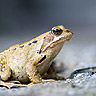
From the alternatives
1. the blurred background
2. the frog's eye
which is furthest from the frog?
the blurred background

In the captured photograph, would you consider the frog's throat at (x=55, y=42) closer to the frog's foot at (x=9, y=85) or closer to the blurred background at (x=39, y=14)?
the frog's foot at (x=9, y=85)

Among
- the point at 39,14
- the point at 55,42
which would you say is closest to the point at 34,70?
the point at 55,42

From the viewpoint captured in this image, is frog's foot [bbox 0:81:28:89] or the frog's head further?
the frog's head

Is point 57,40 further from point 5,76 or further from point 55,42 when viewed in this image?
point 5,76

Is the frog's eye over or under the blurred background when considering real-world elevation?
under

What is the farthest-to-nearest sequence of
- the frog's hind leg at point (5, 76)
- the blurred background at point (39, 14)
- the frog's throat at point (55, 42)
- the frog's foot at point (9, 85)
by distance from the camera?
1. the blurred background at point (39, 14)
2. the frog's throat at point (55, 42)
3. the frog's hind leg at point (5, 76)
4. the frog's foot at point (9, 85)

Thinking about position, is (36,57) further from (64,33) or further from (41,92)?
(41,92)

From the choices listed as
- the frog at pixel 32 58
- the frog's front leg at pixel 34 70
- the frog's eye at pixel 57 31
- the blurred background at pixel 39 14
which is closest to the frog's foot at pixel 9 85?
the frog at pixel 32 58

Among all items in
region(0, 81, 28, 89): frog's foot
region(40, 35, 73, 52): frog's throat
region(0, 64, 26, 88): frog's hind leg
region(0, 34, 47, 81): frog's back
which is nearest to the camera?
region(0, 81, 28, 89): frog's foot

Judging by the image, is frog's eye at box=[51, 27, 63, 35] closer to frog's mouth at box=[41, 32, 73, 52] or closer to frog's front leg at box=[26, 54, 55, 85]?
frog's mouth at box=[41, 32, 73, 52]
